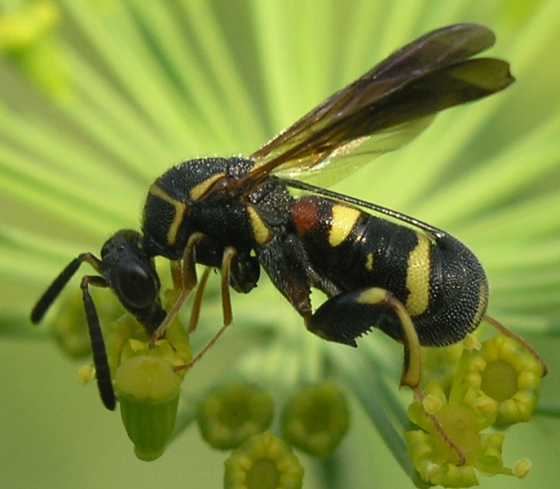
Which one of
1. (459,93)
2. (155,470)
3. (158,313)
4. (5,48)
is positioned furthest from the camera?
(155,470)

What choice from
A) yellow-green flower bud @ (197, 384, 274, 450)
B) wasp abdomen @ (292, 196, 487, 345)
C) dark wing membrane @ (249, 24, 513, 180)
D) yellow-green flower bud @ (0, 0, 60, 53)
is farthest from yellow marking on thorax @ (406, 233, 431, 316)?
yellow-green flower bud @ (0, 0, 60, 53)

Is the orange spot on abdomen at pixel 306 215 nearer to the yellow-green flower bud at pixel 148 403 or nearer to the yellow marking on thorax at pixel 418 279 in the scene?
the yellow marking on thorax at pixel 418 279

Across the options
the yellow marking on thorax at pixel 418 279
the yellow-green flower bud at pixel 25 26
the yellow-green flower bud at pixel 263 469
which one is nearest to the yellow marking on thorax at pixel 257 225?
the yellow marking on thorax at pixel 418 279

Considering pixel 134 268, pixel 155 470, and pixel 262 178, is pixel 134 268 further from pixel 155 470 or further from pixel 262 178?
pixel 155 470

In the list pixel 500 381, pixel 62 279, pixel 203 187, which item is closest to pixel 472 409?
pixel 500 381

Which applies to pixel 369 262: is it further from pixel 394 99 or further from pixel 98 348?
pixel 98 348

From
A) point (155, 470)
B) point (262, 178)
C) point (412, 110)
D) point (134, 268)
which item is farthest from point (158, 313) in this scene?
point (155, 470)
